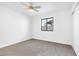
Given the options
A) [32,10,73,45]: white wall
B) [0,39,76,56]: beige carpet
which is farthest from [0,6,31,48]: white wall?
[32,10,73,45]: white wall

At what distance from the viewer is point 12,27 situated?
347 centimetres

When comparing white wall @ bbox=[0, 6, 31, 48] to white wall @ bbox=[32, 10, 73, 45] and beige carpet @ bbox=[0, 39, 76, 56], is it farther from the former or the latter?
white wall @ bbox=[32, 10, 73, 45]

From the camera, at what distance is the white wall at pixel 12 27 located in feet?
10.1

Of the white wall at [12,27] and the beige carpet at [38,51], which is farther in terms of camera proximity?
the white wall at [12,27]

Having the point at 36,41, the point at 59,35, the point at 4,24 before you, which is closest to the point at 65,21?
the point at 59,35

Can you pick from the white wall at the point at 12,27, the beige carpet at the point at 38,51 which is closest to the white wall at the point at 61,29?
the beige carpet at the point at 38,51

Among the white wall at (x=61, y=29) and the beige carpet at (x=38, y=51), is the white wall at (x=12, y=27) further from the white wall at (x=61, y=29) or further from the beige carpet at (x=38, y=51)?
the white wall at (x=61, y=29)

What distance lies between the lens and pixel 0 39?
118 inches

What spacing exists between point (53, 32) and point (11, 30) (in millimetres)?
2061

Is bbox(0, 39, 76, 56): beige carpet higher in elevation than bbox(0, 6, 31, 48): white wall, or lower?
lower

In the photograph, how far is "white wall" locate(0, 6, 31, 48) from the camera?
3065 mm

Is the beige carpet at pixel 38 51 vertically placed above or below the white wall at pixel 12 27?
below

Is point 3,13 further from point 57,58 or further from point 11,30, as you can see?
point 57,58

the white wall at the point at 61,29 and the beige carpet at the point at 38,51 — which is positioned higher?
the white wall at the point at 61,29
